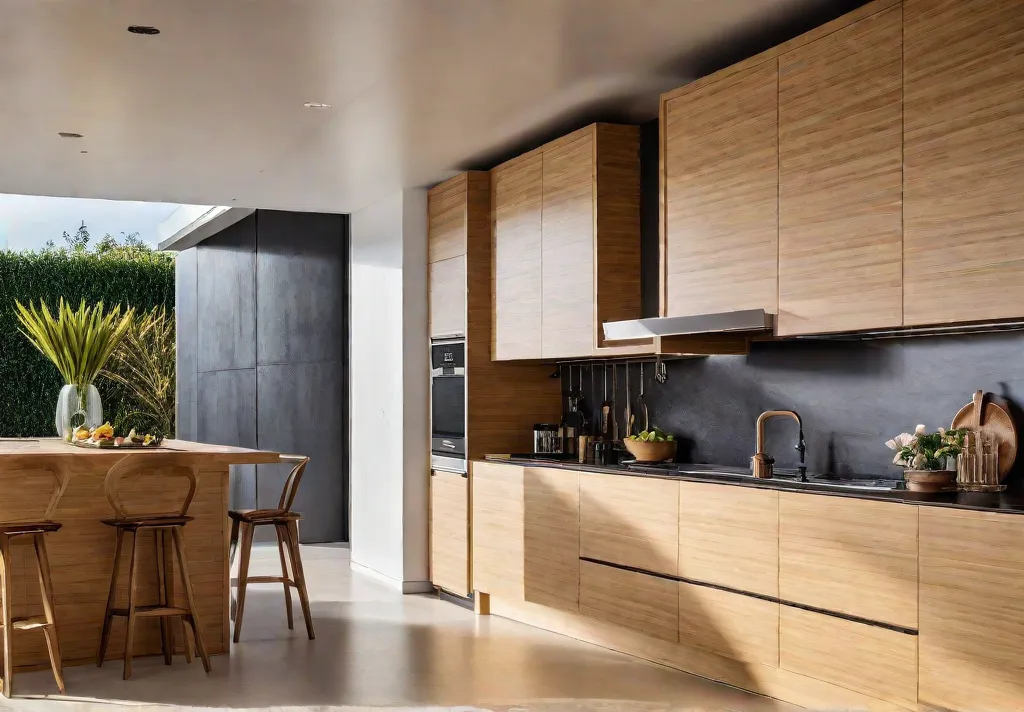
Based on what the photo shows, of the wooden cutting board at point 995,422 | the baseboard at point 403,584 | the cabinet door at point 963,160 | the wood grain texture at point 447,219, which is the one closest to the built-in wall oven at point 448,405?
the wood grain texture at point 447,219

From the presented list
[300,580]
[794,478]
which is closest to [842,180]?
[794,478]

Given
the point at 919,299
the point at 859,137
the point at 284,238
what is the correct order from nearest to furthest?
the point at 919,299 < the point at 859,137 < the point at 284,238

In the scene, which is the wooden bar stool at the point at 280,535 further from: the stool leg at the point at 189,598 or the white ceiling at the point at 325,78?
the white ceiling at the point at 325,78

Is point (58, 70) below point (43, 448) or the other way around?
the other way around

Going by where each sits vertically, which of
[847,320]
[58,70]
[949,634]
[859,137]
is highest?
[58,70]

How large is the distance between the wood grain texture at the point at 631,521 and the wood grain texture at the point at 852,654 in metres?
0.76

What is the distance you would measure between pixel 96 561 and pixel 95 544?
0.27 ft

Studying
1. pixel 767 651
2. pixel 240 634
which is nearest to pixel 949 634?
pixel 767 651

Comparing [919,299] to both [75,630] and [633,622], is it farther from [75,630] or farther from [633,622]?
[75,630]

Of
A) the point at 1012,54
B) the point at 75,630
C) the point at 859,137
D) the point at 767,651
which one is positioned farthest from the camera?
the point at 75,630

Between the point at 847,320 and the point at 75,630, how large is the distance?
12.3ft

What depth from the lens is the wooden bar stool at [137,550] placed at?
191 inches

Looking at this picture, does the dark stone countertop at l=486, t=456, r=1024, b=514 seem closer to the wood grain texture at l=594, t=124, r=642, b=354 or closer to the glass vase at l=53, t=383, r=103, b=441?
the wood grain texture at l=594, t=124, r=642, b=354

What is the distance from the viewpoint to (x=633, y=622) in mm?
5043
